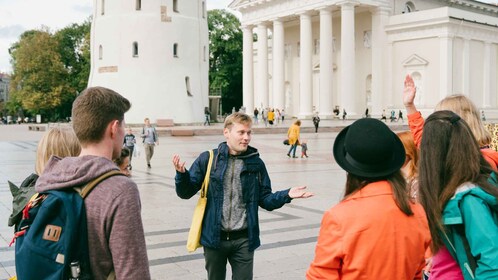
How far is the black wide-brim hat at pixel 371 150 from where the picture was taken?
2.57 metres

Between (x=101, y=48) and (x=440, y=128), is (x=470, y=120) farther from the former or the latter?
(x=101, y=48)

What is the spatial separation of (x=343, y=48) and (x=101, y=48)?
74.4 feet

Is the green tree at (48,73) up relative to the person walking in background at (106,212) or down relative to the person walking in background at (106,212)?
up

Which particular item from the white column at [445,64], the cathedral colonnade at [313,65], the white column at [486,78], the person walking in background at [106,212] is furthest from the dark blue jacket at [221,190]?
the white column at [486,78]

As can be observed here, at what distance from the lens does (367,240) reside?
8.29 feet

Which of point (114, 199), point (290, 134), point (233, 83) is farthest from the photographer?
point (233, 83)

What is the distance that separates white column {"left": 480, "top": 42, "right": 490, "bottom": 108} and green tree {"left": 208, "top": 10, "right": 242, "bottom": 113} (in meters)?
31.2

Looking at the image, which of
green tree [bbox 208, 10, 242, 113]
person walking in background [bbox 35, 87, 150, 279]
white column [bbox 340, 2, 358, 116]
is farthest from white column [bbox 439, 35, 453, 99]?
person walking in background [bbox 35, 87, 150, 279]

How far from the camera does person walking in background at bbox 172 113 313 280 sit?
454 cm

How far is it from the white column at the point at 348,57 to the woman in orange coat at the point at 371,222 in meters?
55.6

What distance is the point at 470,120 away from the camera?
408 cm

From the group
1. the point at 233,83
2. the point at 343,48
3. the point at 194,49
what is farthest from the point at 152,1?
the point at 233,83

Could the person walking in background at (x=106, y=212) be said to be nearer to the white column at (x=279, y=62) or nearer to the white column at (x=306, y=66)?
the white column at (x=306, y=66)

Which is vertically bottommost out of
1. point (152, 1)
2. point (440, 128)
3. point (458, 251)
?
point (458, 251)
